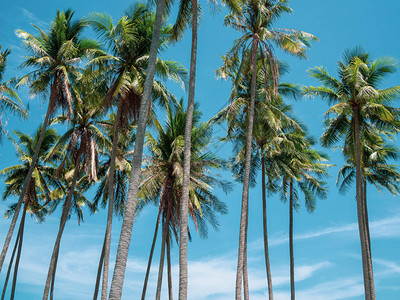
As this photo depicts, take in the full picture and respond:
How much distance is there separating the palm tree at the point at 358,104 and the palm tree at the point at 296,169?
2.74 meters

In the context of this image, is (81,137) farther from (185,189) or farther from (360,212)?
(360,212)

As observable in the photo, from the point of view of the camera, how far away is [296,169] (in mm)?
25984

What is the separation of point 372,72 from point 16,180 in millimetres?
24909

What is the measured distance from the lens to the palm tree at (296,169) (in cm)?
2575

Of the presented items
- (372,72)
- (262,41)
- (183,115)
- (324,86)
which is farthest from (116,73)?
(372,72)

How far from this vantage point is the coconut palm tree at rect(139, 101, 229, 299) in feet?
74.3

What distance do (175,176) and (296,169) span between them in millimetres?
8001

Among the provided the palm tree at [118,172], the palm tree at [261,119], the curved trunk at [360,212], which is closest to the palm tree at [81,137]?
the palm tree at [118,172]

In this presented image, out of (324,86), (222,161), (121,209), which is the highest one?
(324,86)

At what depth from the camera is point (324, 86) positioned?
22.6 m

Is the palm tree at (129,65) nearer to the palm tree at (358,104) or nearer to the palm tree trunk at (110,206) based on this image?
the palm tree trunk at (110,206)

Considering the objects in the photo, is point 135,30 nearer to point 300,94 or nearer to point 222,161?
point 222,161

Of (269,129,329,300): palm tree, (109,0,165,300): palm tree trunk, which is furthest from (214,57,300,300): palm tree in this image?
(109,0,165,300): palm tree trunk

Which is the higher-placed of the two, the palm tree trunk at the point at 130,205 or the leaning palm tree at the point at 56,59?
the leaning palm tree at the point at 56,59
